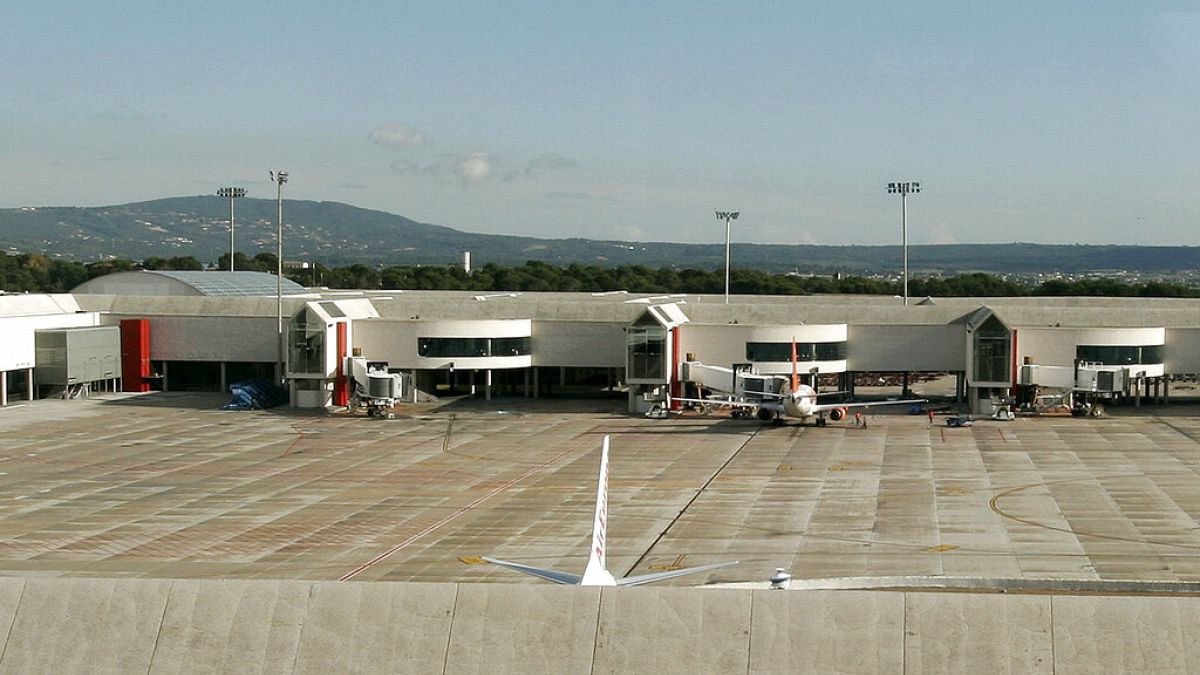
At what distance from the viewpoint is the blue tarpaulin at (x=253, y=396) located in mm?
107188

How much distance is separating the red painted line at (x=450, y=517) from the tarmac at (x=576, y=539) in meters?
0.21

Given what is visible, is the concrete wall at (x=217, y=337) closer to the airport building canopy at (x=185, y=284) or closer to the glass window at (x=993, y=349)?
the airport building canopy at (x=185, y=284)

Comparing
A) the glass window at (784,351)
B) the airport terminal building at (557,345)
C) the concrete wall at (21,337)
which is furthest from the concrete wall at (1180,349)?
the concrete wall at (21,337)

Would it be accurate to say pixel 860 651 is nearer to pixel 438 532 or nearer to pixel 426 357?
pixel 438 532

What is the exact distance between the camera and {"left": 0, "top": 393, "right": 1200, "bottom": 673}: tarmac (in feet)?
104

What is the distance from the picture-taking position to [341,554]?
54.4 m

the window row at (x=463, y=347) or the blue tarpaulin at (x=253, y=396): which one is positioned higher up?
the window row at (x=463, y=347)

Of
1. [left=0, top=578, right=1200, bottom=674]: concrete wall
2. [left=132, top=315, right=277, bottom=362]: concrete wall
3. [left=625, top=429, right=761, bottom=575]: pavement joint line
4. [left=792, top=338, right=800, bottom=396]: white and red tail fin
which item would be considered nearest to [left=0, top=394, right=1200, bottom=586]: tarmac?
[left=625, top=429, right=761, bottom=575]: pavement joint line

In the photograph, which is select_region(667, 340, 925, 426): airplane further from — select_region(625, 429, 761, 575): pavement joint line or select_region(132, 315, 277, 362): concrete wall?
select_region(132, 315, 277, 362): concrete wall

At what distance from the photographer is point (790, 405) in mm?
95562

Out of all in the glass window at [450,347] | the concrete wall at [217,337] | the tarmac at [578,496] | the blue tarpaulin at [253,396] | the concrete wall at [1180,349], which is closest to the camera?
the tarmac at [578,496]

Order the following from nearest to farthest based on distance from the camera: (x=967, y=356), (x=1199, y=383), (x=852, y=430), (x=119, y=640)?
1. (x=119, y=640)
2. (x=852, y=430)
3. (x=967, y=356)
4. (x=1199, y=383)

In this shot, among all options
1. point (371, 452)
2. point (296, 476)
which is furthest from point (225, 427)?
point (296, 476)

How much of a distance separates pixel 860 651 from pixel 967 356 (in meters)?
78.1
